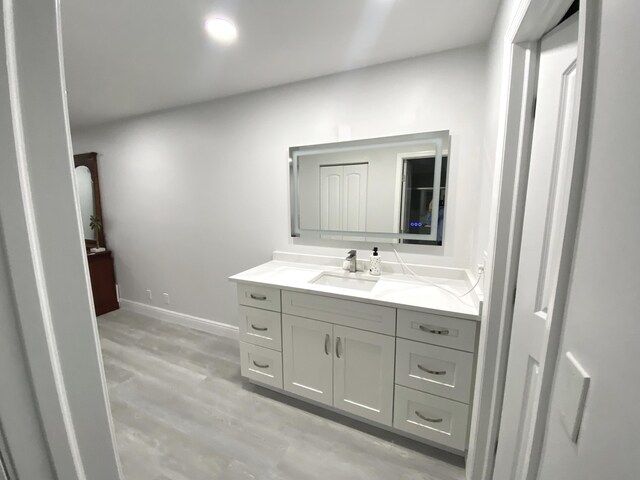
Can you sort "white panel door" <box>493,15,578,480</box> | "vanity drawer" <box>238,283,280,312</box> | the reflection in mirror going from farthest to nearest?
the reflection in mirror → "vanity drawer" <box>238,283,280,312</box> → "white panel door" <box>493,15,578,480</box>

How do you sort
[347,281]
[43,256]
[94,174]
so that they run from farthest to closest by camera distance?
[94,174], [347,281], [43,256]

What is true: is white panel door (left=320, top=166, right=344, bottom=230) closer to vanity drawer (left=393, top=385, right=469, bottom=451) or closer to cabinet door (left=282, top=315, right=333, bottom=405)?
cabinet door (left=282, top=315, right=333, bottom=405)

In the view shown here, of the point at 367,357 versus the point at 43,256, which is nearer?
the point at 43,256

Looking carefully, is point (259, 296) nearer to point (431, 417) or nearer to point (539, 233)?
point (431, 417)

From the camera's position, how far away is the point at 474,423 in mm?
1229

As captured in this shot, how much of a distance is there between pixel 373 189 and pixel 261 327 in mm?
1271

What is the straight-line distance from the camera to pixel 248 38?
4.88 feet

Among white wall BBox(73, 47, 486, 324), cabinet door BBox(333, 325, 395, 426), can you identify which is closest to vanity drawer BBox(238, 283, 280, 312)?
cabinet door BBox(333, 325, 395, 426)

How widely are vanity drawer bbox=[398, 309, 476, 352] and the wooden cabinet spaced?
3.54 meters

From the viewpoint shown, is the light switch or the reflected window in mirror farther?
the reflected window in mirror

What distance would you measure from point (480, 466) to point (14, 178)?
1811mm

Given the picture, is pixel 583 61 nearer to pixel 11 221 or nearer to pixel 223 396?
pixel 11 221

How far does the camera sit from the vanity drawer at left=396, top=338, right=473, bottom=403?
133 cm

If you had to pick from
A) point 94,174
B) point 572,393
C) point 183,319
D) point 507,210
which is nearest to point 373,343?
point 507,210
